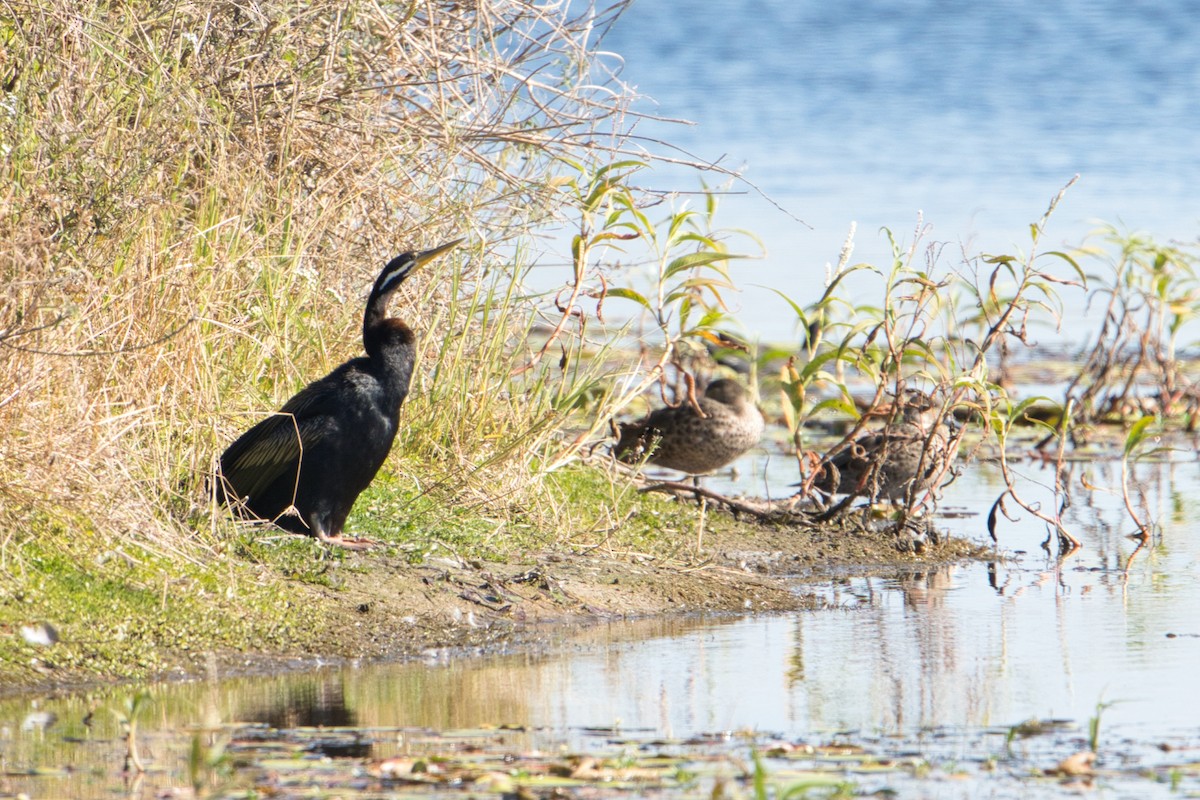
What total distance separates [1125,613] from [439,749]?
295 cm

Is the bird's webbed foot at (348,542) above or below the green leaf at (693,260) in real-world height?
below

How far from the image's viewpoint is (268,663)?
5.42 m

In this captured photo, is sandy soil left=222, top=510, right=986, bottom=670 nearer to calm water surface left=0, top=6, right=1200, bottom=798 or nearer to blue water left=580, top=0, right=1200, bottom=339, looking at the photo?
calm water surface left=0, top=6, right=1200, bottom=798

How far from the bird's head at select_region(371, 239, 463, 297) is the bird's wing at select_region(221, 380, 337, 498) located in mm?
477

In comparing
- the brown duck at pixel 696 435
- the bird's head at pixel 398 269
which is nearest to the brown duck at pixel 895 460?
the brown duck at pixel 696 435

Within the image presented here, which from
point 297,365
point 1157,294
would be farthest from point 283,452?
point 1157,294

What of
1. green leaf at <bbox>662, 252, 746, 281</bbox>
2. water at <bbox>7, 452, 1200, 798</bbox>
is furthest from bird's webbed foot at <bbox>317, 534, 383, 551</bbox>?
green leaf at <bbox>662, 252, 746, 281</bbox>

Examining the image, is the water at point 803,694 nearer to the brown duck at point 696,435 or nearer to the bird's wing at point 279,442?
the bird's wing at point 279,442

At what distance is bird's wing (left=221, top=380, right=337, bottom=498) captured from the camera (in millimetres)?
6180

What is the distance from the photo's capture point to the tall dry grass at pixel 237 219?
564 centimetres

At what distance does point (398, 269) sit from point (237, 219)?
0.63m

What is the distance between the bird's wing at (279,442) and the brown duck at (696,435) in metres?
2.74

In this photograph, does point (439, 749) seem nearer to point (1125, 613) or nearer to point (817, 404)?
point (1125, 613)

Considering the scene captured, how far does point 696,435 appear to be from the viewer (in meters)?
8.99
